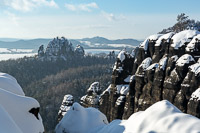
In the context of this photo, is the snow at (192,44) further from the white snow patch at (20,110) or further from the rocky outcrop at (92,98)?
the rocky outcrop at (92,98)

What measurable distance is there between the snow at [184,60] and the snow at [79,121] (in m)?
13.7

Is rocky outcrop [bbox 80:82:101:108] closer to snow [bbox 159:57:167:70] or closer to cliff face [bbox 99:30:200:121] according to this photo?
cliff face [bbox 99:30:200:121]

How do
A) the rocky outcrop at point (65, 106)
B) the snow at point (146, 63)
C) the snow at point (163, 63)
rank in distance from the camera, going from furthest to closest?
1. the rocky outcrop at point (65, 106)
2. the snow at point (146, 63)
3. the snow at point (163, 63)

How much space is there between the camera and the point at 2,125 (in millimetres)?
8664

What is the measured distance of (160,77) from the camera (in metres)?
35.9

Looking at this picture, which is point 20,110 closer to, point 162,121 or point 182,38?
point 162,121

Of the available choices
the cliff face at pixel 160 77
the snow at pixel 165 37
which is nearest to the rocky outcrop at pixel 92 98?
the cliff face at pixel 160 77

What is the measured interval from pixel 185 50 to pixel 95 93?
28.6 metres

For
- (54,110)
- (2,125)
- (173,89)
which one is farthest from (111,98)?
(54,110)

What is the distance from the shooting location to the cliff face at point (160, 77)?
30859 mm

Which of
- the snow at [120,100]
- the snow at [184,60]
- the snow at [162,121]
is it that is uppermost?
the snow at [184,60]

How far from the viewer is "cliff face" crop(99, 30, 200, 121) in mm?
30859

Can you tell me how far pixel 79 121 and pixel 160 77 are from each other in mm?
16105

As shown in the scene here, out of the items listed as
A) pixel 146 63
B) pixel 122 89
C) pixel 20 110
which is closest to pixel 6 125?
pixel 20 110
